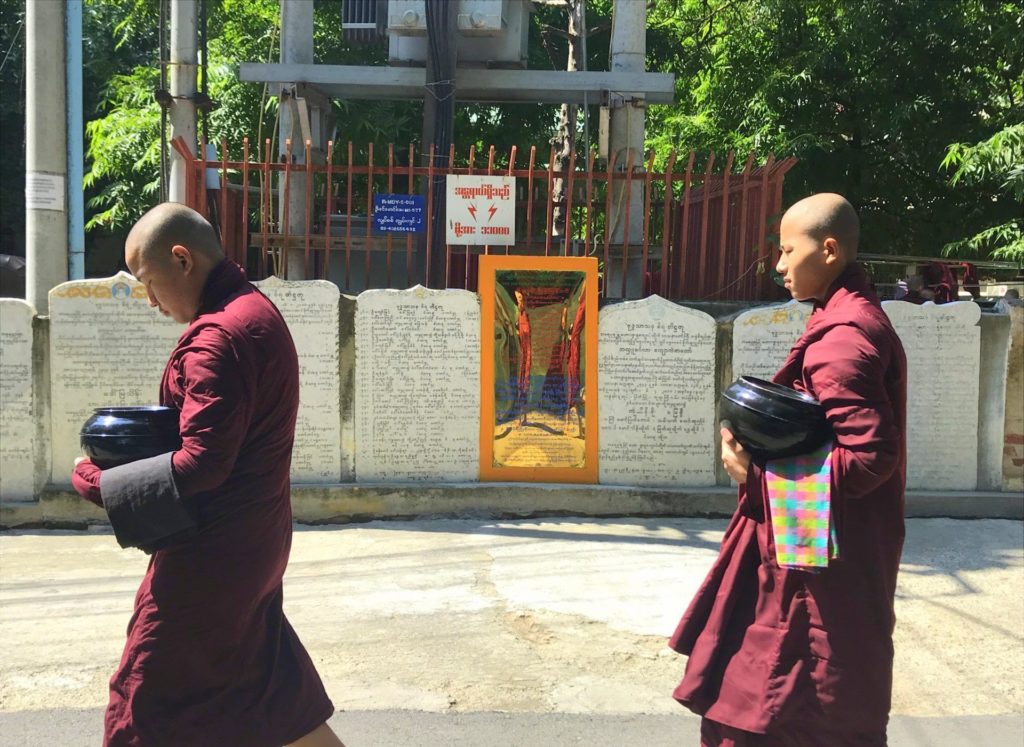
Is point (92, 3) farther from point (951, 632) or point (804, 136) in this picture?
point (951, 632)

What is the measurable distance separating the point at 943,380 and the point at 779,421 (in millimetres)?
4985

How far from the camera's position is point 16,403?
6.55 metres

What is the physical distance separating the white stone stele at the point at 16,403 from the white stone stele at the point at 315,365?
153 cm

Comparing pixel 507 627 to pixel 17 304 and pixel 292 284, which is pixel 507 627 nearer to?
pixel 292 284

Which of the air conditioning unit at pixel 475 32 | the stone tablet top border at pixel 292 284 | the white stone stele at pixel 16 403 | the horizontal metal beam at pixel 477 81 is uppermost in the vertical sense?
the air conditioning unit at pixel 475 32

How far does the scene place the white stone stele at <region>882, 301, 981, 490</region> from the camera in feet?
22.4

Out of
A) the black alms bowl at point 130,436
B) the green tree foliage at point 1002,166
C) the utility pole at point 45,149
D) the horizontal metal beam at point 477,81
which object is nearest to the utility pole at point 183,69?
the horizontal metal beam at point 477,81

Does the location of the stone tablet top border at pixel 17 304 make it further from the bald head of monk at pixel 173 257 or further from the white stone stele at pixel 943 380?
the white stone stele at pixel 943 380

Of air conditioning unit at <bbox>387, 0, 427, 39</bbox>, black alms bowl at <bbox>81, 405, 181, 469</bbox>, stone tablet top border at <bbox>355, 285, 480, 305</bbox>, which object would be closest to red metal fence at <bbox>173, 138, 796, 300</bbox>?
stone tablet top border at <bbox>355, 285, 480, 305</bbox>

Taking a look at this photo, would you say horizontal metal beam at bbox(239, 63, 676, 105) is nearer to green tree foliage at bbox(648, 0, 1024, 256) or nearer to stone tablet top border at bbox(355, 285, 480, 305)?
stone tablet top border at bbox(355, 285, 480, 305)

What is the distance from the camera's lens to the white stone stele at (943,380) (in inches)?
269

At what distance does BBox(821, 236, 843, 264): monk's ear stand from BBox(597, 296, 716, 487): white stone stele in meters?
4.19

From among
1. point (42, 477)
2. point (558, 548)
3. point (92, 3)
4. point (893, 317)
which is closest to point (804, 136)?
point (893, 317)

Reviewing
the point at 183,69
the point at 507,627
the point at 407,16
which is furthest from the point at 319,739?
the point at 183,69
